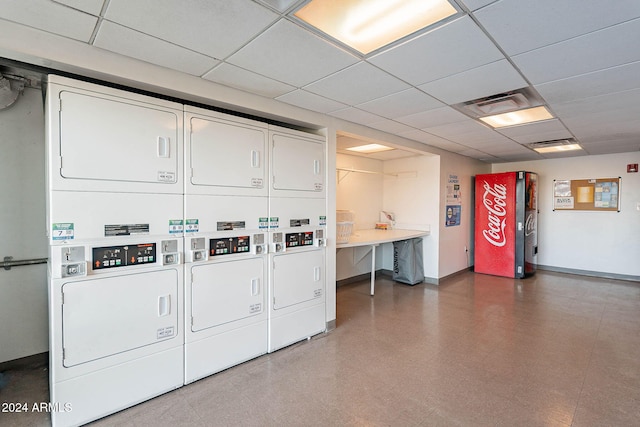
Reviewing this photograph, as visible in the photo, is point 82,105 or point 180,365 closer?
point 82,105

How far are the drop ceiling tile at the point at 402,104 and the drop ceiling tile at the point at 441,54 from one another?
1.18ft

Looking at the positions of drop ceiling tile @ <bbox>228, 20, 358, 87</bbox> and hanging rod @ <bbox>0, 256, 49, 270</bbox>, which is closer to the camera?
drop ceiling tile @ <bbox>228, 20, 358, 87</bbox>

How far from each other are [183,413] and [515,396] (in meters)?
2.47

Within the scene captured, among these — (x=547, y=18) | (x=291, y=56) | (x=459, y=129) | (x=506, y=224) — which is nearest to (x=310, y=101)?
(x=291, y=56)

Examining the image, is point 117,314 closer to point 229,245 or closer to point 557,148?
point 229,245

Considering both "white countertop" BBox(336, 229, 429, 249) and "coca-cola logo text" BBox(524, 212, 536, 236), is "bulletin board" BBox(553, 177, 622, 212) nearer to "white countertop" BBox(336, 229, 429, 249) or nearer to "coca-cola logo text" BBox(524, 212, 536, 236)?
"coca-cola logo text" BBox(524, 212, 536, 236)

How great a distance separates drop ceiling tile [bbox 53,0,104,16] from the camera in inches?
60.5

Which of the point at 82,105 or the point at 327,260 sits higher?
the point at 82,105

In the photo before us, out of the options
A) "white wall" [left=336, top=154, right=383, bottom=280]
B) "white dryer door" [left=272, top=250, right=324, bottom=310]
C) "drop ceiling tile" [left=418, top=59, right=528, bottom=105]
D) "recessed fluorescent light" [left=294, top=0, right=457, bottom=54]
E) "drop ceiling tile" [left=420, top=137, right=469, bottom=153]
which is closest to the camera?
"recessed fluorescent light" [left=294, top=0, right=457, bottom=54]

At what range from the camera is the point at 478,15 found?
5.37ft

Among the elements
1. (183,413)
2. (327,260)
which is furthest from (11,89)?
(327,260)

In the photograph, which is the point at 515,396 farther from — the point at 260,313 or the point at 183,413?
the point at 183,413

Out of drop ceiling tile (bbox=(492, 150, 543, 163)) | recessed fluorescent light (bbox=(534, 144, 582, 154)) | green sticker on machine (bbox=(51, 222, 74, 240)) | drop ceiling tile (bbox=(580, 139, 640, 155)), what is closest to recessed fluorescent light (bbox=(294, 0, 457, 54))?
green sticker on machine (bbox=(51, 222, 74, 240))

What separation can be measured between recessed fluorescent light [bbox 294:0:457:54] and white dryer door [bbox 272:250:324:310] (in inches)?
79.1
